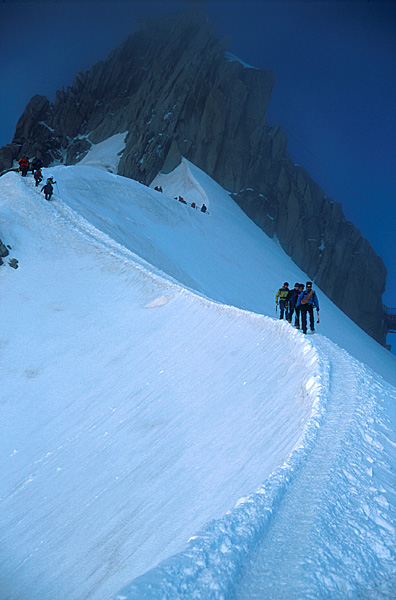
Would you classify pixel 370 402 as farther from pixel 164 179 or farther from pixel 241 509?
pixel 164 179

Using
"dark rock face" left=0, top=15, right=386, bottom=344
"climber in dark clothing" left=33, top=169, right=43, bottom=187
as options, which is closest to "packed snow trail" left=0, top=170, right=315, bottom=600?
"climber in dark clothing" left=33, top=169, right=43, bottom=187

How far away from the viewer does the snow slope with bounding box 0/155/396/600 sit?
366cm

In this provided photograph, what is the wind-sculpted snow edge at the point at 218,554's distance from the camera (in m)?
3.08

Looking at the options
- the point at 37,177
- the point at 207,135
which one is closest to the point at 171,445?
the point at 37,177

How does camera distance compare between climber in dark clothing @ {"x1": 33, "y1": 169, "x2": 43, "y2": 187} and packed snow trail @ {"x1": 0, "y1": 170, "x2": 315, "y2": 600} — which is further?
climber in dark clothing @ {"x1": 33, "y1": 169, "x2": 43, "y2": 187}

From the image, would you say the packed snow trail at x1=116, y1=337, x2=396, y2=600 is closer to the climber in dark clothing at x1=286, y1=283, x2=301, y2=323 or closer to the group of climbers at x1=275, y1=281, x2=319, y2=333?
the group of climbers at x1=275, y1=281, x2=319, y2=333

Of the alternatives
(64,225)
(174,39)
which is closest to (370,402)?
(64,225)

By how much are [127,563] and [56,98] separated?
9700cm

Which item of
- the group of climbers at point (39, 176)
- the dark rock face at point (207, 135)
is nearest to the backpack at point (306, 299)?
the group of climbers at point (39, 176)

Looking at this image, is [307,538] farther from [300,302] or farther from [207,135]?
[207,135]

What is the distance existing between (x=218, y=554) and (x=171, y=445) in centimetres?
497

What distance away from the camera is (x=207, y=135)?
6172 cm

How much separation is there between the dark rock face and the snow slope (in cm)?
4490

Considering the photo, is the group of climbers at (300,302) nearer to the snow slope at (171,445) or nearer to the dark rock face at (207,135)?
the snow slope at (171,445)
